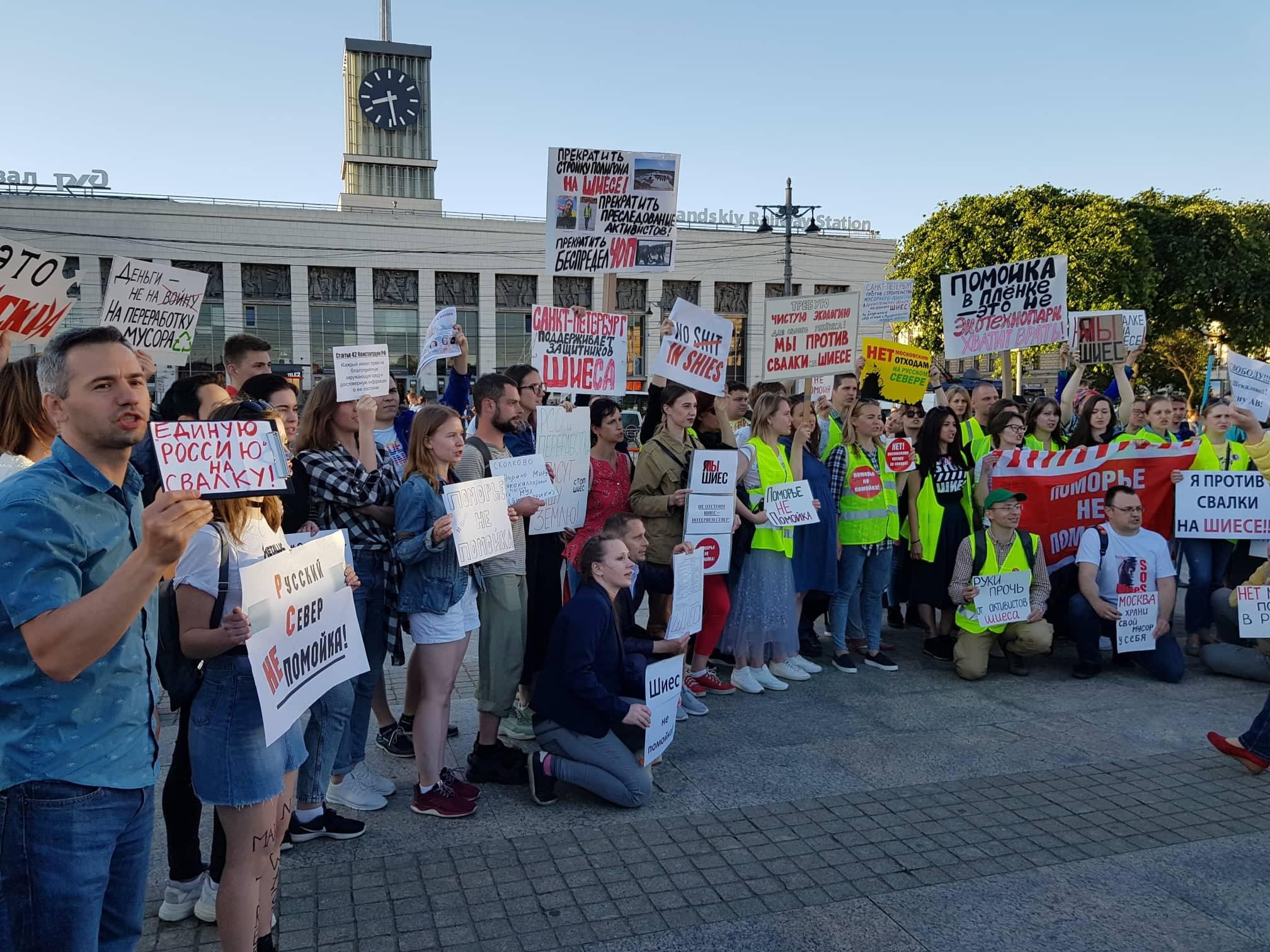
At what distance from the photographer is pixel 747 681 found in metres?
6.88

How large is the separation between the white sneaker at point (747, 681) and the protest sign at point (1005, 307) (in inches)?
169

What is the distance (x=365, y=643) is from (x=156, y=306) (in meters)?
4.67

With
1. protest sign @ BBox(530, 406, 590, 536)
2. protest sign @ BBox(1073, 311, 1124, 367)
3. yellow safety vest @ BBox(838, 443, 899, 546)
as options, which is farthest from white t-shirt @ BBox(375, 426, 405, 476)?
protest sign @ BBox(1073, 311, 1124, 367)

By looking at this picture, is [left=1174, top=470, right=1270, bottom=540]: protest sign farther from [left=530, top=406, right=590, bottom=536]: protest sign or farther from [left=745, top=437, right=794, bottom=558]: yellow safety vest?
[left=530, top=406, right=590, bottom=536]: protest sign

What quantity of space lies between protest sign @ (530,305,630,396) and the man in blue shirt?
14.5 ft

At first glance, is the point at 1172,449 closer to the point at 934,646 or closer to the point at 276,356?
the point at 934,646

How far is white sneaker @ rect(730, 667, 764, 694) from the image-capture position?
22.4 ft

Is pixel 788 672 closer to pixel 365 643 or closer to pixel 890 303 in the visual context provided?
pixel 365 643

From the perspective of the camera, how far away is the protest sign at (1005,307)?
30.7 feet

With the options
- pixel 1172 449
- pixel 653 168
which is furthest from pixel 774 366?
pixel 1172 449

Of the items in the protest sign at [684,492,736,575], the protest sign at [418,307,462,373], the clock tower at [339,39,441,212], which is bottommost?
the protest sign at [684,492,736,575]

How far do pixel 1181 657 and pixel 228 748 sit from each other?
702 centimetres

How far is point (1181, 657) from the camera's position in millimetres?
7230

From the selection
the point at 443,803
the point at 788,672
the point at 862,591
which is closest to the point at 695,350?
the point at 862,591
